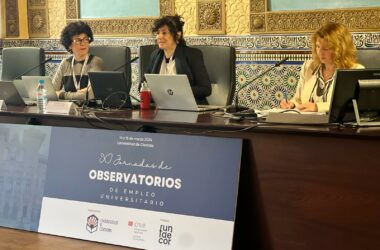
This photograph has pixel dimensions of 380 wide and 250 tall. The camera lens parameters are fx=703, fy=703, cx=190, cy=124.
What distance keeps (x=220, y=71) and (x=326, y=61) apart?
75 cm

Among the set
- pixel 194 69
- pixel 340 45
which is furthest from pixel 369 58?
pixel 194 69

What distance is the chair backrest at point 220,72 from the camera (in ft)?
13.7

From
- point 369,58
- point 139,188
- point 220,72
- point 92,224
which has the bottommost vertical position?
point 92,224

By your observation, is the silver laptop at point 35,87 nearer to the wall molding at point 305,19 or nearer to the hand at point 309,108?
the hand at point 309,108

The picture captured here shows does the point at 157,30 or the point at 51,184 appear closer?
the point at 51,184

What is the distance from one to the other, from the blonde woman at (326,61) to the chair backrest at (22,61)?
197cm

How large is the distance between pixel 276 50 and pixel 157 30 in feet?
3.21

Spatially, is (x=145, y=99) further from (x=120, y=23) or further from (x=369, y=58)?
(x=120, y=23)

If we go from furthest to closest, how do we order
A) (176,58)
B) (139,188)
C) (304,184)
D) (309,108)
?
(176,58) → (309,108) → (139,188) → (304,184)

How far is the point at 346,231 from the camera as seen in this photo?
2643 millimetres

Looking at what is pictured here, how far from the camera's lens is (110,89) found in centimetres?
375

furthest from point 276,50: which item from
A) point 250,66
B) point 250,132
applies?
point 250,132

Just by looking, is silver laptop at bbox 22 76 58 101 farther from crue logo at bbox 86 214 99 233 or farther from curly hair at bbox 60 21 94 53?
crue logo at bbox 86 214 99 233

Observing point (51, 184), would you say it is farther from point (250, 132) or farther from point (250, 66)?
point (250, 66)
